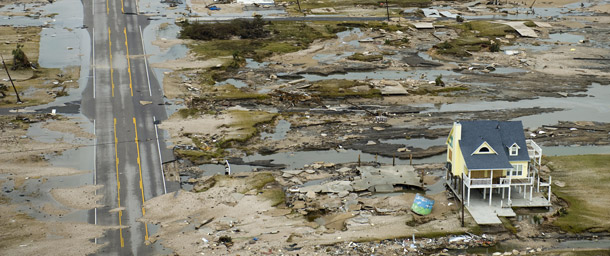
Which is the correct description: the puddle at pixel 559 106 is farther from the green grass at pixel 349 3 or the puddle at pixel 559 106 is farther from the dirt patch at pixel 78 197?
the green grass at pixel 349 3

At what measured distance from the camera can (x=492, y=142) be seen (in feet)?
220

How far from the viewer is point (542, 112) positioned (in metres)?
93.3

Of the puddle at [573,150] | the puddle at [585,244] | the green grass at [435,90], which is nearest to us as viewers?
the puddle at [585,244]

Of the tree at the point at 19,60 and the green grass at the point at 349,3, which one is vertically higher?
the tree at the point at 19,60

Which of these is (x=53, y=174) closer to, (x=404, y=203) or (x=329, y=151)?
(x=329, y=151)

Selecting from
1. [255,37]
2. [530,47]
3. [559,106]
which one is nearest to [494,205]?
[559,106]

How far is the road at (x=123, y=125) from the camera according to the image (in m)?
64.4

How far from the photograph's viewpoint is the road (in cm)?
6444

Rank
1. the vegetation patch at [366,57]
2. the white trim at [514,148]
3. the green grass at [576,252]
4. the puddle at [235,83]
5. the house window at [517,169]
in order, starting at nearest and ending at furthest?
1. the green grass at [576,252]
2. the white trim at [514,148]
3. the house window at [517,169]
4. the puddle at [235,83]
5. the vegetation patch at [366,57]

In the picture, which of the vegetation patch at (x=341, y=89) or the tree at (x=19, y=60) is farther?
the tree at (x=19, y=60)

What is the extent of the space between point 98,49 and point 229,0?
40.2 m

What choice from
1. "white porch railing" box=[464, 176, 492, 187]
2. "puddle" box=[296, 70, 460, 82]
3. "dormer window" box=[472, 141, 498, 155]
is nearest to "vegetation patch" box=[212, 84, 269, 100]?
"puddle" box=[296, 70, 460, 82]

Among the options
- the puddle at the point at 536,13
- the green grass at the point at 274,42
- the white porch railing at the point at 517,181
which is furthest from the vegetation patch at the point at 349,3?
the white porch railing at the point at 517,181

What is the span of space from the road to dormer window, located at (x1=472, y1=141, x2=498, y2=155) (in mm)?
28536
